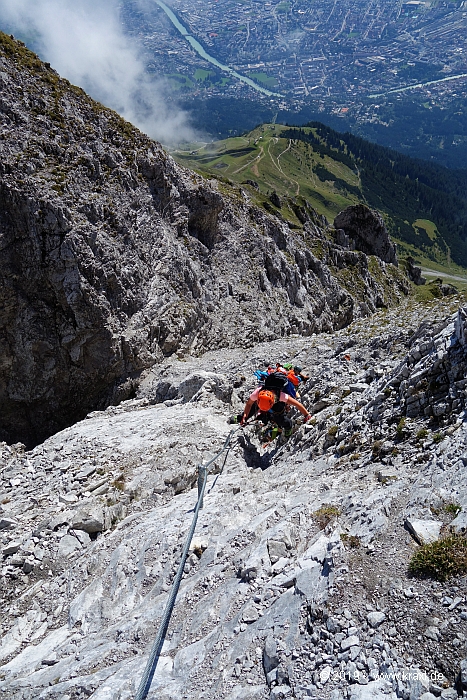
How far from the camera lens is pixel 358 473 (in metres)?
12.2

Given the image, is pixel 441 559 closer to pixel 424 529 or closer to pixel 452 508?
pixel 424 529

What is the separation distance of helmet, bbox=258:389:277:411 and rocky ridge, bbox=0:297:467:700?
6.13ft

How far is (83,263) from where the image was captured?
104 ft

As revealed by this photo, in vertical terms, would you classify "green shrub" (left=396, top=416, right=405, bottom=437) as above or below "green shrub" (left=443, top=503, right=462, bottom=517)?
above

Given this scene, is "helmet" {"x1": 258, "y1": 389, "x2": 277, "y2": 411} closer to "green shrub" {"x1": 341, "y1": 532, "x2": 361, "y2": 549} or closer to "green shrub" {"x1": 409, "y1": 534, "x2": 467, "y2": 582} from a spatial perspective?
"green shrub" {"x1": 341, "y1": 532, "x2": 361, "y2": 549}

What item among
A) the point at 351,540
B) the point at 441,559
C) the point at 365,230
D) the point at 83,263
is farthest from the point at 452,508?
the point at 365,230

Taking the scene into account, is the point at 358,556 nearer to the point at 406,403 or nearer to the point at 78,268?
the point at 406,403

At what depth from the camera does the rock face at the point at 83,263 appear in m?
31.1

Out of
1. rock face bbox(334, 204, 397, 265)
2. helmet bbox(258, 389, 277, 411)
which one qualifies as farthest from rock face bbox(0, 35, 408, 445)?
rock face bbox(334, 204, 397, 265)

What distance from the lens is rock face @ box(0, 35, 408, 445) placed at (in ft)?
102

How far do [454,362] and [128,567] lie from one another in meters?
11.1

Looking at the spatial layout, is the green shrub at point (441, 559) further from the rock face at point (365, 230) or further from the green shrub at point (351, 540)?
the rock face at point (365, 230)

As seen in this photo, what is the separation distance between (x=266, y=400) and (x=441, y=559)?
39.1 ft

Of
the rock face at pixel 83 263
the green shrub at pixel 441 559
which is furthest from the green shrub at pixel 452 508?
the rock face at pixel 83 263
